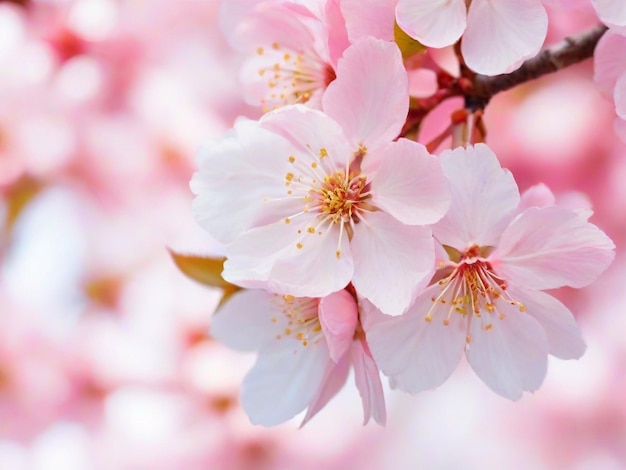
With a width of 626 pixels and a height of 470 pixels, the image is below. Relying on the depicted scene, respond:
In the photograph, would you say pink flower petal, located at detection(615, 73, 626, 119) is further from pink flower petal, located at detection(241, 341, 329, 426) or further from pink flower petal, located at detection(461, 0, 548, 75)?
pink flower petal, located at detection(241, 341, 329, 426)

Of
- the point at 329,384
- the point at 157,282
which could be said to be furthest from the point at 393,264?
the point at 157,282

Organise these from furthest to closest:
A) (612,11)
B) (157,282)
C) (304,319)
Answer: (157,282) < (304,319) < (612,11)

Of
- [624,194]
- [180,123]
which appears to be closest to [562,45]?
[624,194]

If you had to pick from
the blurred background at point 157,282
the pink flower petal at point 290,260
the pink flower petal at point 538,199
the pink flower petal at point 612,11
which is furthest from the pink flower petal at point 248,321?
the blurred background at point 157,282

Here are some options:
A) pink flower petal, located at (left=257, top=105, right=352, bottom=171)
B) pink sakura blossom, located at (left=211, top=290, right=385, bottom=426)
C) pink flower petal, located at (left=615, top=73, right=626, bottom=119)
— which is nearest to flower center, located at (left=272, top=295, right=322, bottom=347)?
pink sakura blossom, located at (left=211, top=290, right=385, bottom=426)

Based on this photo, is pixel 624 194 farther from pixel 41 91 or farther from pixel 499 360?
pixel 41 91

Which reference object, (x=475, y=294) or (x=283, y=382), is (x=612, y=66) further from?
(x=283, y=382)
